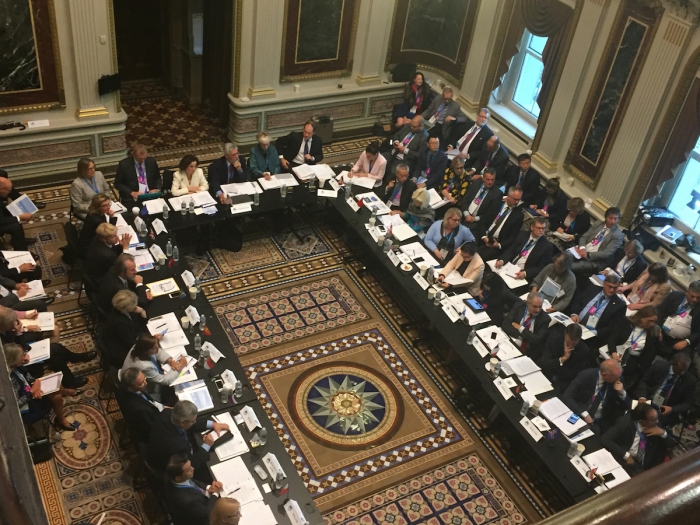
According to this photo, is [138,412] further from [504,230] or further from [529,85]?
[529,85]

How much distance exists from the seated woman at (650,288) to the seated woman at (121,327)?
5.86 m

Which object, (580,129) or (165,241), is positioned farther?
(580,129)

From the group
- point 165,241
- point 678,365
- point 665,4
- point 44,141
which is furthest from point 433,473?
point 44,141

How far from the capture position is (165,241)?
836 centimetres

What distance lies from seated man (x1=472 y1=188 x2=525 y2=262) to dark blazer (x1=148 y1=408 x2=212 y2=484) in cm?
485

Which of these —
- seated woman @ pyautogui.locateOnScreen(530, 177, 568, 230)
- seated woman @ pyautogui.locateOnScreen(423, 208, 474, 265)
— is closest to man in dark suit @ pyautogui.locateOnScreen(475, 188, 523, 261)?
seated woman @ pyautogui.locateOnScreen(423, 208, 474, 265)

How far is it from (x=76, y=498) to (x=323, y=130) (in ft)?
25.4

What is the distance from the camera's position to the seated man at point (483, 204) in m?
9.63

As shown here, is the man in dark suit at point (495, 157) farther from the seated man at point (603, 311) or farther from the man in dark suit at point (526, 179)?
the seated man at point (603, 311)

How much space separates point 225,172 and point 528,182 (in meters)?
4.44

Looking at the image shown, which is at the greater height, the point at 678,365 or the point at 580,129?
the point at 580,129

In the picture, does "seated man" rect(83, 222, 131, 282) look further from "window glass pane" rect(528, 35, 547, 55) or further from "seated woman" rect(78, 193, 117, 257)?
"window glass pane" rect(528, 35, 547, 55)

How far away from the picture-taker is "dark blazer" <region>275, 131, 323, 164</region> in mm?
10297

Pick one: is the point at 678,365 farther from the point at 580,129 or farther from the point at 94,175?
the point at 94,175
